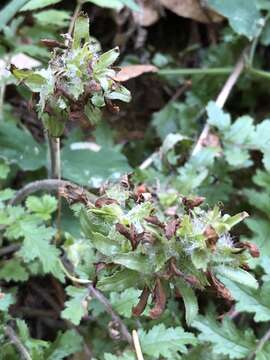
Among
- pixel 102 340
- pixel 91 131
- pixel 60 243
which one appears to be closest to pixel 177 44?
pixel 91 131

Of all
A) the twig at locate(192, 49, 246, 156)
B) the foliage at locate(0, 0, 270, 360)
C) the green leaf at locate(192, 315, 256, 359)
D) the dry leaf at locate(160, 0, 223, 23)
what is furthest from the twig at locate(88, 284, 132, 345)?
the dry leaf at locate(160, 0, 223, 23)

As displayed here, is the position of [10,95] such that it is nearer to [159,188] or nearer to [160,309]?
[159,188]

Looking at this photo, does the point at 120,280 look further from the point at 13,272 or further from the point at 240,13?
the point at 240,13

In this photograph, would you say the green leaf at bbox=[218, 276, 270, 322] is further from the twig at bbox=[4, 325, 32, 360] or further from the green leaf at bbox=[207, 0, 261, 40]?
the green leaf at bbox=[207, 0, 261, 40]

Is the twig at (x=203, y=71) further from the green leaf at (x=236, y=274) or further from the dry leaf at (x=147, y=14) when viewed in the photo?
the green leaf at (x=236, y=274)

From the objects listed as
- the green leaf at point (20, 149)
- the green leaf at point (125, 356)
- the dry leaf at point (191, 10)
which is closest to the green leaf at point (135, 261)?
the green leaf at point (125, 356)

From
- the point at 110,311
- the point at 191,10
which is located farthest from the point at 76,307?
the point at 191,10
